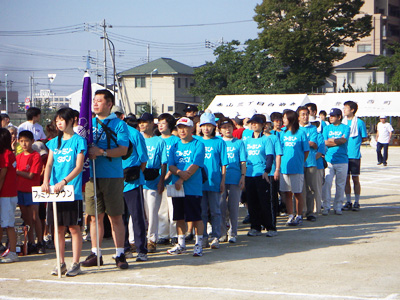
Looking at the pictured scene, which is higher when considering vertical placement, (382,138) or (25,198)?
(382,138)

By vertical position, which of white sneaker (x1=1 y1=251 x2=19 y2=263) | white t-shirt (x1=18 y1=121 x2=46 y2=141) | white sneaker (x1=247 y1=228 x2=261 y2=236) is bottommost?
white sneaker (x1=247 y1=228 x2=261 y2=236)

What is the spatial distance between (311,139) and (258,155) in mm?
2180

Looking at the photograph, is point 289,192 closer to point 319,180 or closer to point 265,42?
point 319,180

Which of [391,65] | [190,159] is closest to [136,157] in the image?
[190,159]

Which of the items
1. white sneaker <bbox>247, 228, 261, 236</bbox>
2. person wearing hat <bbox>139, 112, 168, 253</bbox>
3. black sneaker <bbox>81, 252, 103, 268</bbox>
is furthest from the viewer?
white sneaker <bbox>247, 228, 261, 236</bbox>

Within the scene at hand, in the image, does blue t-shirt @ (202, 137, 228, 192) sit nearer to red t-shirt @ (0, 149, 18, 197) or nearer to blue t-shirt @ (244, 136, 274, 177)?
blue t-shirt @ (244, 136, 274, 177)

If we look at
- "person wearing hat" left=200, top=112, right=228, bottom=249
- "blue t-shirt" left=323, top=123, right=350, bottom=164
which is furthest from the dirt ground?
"blue t-shirt" left=323, top=123, right=350, bottom=164

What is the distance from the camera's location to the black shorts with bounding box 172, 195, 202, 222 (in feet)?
28.5

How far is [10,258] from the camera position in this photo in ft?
27.5

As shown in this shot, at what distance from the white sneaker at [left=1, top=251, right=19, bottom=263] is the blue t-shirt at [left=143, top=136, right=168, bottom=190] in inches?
83.6

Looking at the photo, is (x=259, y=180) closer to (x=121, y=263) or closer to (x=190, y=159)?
(x=190, y=159)

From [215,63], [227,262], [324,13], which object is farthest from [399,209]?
[215,63]

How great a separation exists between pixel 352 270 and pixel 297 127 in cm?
440

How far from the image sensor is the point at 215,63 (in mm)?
66938
